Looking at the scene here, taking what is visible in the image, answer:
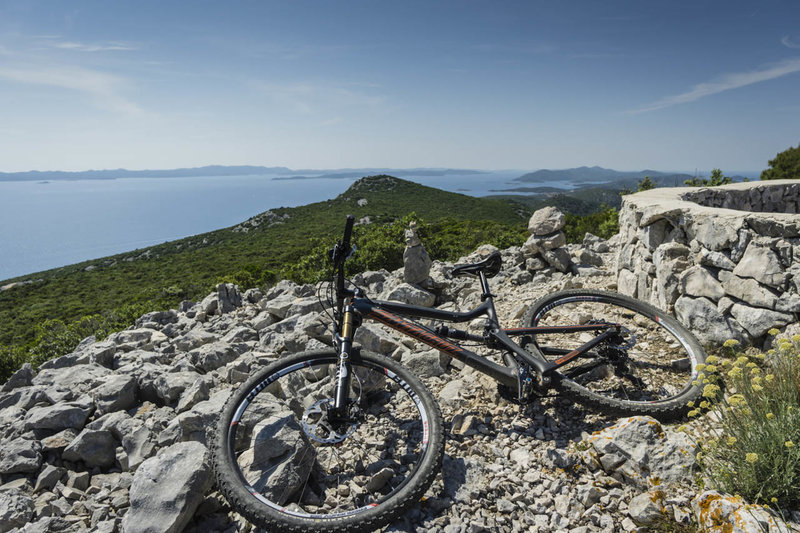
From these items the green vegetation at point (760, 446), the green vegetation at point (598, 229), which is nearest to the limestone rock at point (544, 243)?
the green vegetation at point (598, 229)

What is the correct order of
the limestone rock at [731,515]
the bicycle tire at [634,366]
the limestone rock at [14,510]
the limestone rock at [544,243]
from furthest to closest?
the limestone rock at [544,243] < the bicycle tire at [634,366] < the limestone rock at [14,510] < the limestone rock at [731,515]

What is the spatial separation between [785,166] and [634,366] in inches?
1380

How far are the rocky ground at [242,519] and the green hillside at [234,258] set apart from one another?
8564 mm

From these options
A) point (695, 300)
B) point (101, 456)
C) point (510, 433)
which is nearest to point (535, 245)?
point (695, 300)

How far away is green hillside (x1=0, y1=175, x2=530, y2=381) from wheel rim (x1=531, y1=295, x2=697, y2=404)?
8.91 meters

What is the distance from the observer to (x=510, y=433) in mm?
3625

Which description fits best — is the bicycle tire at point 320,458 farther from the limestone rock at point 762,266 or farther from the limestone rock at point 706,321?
the limestone rock at point 762,266

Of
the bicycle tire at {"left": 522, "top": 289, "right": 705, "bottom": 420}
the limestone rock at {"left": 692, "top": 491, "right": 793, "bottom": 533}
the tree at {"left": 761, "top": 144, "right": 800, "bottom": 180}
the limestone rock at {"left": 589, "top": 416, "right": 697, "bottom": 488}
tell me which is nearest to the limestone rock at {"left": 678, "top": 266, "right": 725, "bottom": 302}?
the bicycle tire at {"left": 522, "top": 289, "right": 705, "bottom": 420}

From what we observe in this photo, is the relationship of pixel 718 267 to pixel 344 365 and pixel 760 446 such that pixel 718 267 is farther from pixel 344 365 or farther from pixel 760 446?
pixel 344 365

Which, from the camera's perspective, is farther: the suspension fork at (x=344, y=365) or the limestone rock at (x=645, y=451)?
the suspension fork at (x=344, y=365)

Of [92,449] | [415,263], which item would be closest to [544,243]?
[415,263]

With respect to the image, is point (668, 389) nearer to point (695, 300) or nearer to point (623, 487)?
point (695, 300)

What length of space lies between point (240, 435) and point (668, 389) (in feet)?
13.9

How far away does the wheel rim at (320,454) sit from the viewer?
2.88 metres
